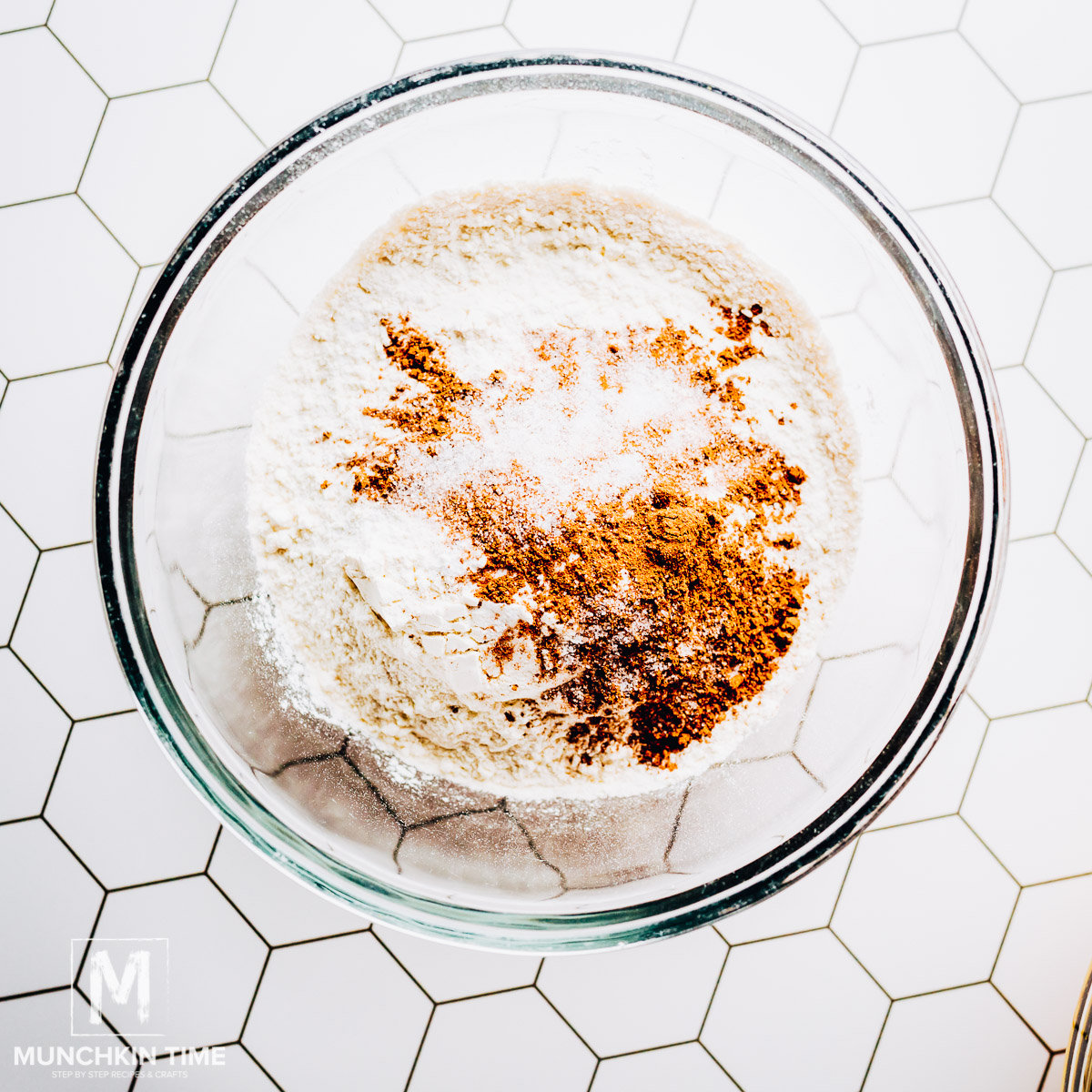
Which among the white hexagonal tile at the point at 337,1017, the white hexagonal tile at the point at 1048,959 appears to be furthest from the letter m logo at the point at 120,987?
the white hexagonal tile at the point at 1048,959

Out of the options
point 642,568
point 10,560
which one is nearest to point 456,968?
point 642,568

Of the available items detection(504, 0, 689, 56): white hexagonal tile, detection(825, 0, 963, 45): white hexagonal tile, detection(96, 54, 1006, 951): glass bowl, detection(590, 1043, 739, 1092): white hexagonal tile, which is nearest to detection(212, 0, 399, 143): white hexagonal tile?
detection(504, 0, 689, 56): white hexagonal tile

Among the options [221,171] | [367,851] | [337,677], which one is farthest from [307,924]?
[221,171]

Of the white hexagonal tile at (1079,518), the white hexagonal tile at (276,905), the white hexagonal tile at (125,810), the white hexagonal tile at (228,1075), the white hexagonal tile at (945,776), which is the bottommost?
the white hexagonal tile at (228,1075)

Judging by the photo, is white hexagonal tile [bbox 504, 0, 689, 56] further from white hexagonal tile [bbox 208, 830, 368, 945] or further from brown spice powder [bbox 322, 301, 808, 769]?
white hexagonal tile [bbox 208, 830, 368, 945]

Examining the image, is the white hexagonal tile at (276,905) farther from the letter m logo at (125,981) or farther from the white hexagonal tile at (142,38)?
the white hexagonal tile at (142,38)

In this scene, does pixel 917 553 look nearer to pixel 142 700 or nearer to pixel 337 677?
pixel 337 677

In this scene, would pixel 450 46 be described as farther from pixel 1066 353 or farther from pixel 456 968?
pixel 456 968
